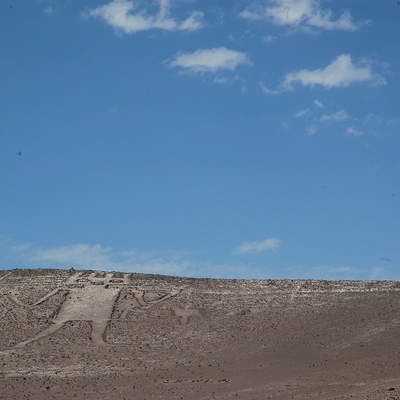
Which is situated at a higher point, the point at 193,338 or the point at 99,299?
the point at 99,299

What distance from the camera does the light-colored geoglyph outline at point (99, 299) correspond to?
32.7 metres

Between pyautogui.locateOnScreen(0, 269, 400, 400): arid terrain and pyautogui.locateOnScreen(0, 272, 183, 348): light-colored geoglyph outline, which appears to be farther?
pyautogui.locateOnScreen(0, 272, 183, 348): light-colored geoglyph outline

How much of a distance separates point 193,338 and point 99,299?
24.6 feet

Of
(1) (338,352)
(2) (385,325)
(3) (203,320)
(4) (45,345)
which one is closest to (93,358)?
(4) (45,345)

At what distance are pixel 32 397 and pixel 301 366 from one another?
31.1 feet

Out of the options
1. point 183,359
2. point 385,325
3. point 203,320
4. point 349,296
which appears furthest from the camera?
point 349,296

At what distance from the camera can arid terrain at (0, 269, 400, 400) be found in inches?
974

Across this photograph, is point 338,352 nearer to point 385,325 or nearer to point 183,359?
point 385,325

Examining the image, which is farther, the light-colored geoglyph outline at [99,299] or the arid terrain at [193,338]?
the light-colored geoglyph outline at [99,299]

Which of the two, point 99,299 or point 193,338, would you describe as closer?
point 193,338

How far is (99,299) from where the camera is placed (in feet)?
121

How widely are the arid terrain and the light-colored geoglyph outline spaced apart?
56 millimetres

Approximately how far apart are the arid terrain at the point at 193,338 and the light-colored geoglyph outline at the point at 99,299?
0.18ft

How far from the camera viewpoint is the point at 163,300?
3647cm
